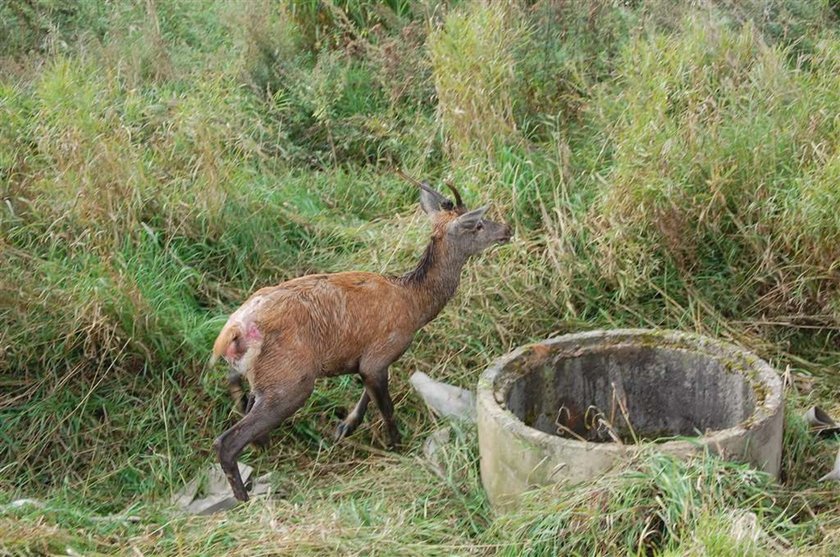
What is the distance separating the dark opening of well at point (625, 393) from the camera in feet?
17.5

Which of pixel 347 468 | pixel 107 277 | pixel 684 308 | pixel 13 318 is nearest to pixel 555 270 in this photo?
pixel 684 308

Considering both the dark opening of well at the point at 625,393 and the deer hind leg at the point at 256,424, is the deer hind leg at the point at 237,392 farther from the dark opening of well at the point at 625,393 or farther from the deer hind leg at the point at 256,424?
Answer: the dark opening of well at the point at 625,393

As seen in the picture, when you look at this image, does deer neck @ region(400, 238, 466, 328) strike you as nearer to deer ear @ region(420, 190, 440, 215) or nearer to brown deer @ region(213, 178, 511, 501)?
brown deer @ region(213, 178, 511, 501)

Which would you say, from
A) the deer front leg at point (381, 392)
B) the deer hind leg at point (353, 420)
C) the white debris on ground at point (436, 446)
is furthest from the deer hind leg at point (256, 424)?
the white debris on ground at point (436, 446)

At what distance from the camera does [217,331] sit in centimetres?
599

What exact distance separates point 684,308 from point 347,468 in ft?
6.74

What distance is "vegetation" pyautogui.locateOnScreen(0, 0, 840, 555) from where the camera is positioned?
466 cm

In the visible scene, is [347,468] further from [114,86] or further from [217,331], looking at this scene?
[114,86]

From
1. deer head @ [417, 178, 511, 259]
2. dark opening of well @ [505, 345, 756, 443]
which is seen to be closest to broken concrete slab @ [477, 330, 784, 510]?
dark opening of well @ [505, 345, 756, 443]

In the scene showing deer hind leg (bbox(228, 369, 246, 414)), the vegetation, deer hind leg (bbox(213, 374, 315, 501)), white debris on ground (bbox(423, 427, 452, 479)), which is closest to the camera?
the vegetation

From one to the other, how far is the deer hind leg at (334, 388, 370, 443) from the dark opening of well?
2.75ft

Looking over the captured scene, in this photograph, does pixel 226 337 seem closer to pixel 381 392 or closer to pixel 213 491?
pixel 213 491

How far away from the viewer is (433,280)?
5.82m

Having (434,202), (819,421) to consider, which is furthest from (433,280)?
(819,421)
